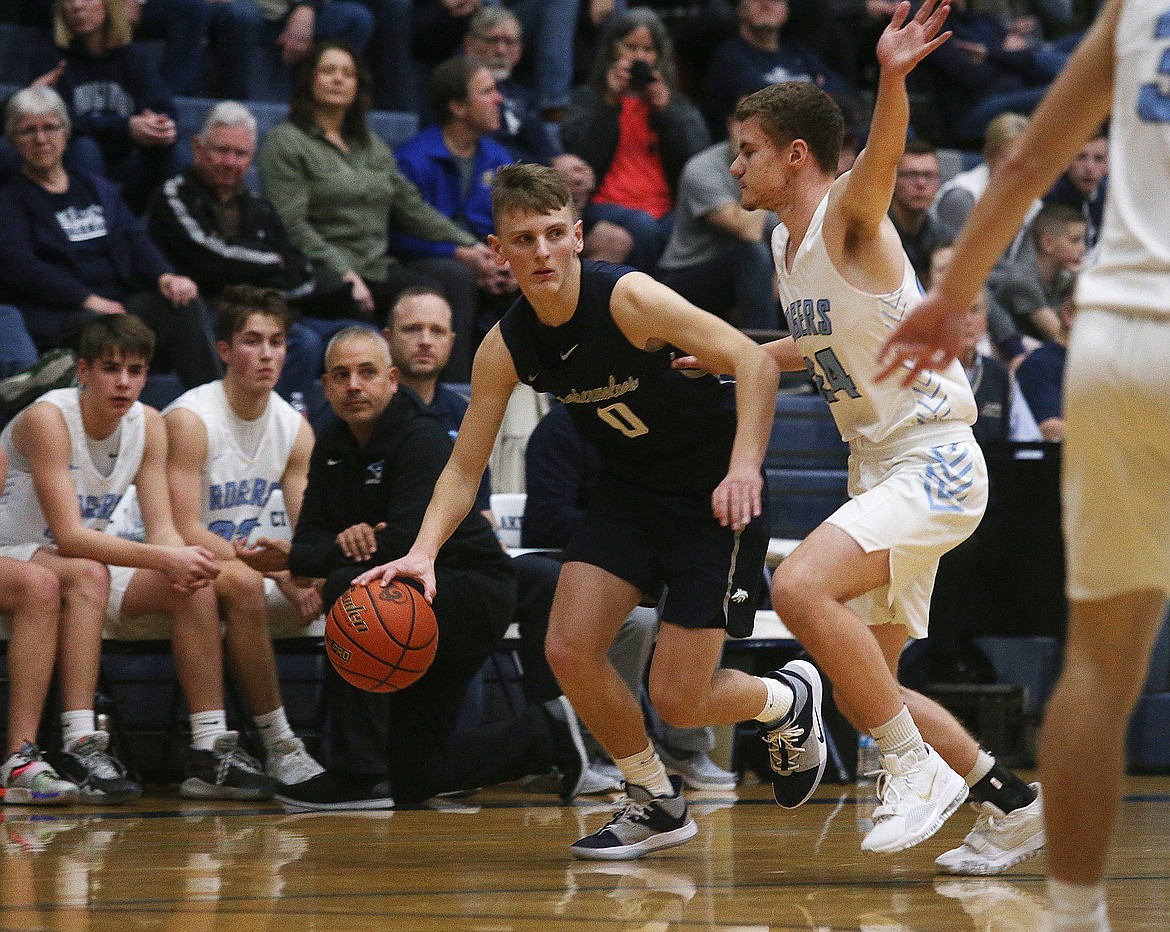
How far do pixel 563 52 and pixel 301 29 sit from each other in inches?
69.2

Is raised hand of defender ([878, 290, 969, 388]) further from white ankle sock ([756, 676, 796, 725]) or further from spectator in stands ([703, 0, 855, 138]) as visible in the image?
spectator in stands ([703, 0, 855, 138])

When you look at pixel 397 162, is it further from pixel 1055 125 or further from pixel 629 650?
pixel 1055 125

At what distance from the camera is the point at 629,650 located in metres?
6.15

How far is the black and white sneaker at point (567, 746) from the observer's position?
19.0ft

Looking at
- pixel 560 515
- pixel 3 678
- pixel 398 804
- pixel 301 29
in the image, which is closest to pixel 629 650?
pixel 560 515

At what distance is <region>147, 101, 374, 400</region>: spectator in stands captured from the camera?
7527 mm

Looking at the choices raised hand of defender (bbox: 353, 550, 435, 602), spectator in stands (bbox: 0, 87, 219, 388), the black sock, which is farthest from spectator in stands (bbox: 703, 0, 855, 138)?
the black sock

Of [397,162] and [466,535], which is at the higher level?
[397,162]

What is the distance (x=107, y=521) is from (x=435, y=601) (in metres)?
1.59

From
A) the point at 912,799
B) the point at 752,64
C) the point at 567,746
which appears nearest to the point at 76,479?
the point at 567,746

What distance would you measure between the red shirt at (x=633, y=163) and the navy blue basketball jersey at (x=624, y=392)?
4942mm

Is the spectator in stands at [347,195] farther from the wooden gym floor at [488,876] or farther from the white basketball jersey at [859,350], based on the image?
the white basketball jersey at [859,350]

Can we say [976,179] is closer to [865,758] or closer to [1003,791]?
[865,758]

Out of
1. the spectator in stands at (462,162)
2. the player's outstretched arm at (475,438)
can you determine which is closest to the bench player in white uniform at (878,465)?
the player's outstretched arm at (475,438)
